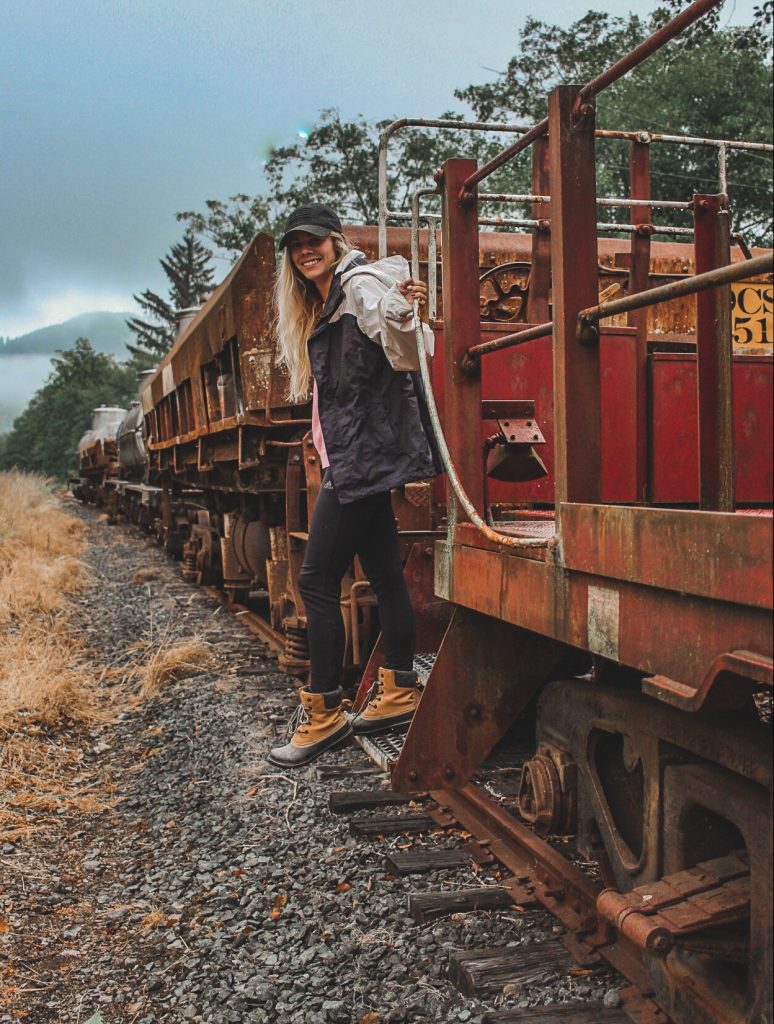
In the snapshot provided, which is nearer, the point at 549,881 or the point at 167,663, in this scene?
the point at 549,881

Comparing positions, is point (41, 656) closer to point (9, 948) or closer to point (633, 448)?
point (9, 948)

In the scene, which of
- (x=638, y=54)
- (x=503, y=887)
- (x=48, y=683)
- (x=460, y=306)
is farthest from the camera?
(x=48, y=683)

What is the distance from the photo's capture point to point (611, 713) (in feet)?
8.60

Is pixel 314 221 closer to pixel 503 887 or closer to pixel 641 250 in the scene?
pixel 641 250

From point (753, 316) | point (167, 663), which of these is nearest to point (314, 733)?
point (753, 316)

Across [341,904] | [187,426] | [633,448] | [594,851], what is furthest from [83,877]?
[187,426]

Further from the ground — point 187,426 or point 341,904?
point 187,426

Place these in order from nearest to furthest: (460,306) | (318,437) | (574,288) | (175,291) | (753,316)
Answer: (574,288) → (460,306) → (318,437) → (753,316) → (175,291)

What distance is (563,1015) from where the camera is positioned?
8.07ft

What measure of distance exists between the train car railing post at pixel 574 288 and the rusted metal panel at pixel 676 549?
14cm

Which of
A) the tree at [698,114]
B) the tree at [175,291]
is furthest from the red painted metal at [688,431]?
the tree at [175,291]

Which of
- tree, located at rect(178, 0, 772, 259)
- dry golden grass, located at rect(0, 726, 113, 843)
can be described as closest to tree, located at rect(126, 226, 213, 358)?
tree, located at rect(178, 0, 772, 259)

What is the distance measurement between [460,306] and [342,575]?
1.16 m

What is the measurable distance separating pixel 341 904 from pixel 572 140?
250 cm
